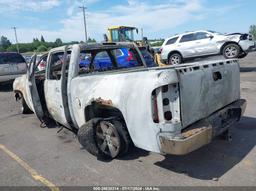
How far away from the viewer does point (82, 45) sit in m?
5.12

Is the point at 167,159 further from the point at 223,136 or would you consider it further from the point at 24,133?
the point at 24,133

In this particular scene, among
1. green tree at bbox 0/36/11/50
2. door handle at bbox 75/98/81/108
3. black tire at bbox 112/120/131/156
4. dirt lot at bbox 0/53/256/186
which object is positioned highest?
green tree at bbox 0/36/11/50

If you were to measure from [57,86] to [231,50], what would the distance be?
11080mm

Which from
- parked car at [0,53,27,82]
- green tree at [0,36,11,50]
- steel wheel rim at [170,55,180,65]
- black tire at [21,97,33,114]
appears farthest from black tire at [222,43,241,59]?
green tree at [0,36,11,50]

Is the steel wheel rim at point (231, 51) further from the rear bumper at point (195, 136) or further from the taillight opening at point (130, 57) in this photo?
the rear bumper at point (195, 136)

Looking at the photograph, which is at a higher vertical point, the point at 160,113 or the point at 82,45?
the point at 82,45

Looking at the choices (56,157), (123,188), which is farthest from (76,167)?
(123,188)

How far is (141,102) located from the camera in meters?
3.60

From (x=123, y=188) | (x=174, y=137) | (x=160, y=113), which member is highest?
(x=160, y=113)

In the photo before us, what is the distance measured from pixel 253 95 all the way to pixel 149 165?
5724mm

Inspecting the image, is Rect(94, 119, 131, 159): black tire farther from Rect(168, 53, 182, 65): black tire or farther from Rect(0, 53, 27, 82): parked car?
Rect(168, 53, 182, 65): black tire

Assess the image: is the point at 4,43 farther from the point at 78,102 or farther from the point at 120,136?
the point at 120,136

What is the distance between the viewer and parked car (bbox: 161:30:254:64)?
13977 millimetres

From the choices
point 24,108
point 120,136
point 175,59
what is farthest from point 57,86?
point 175,59
